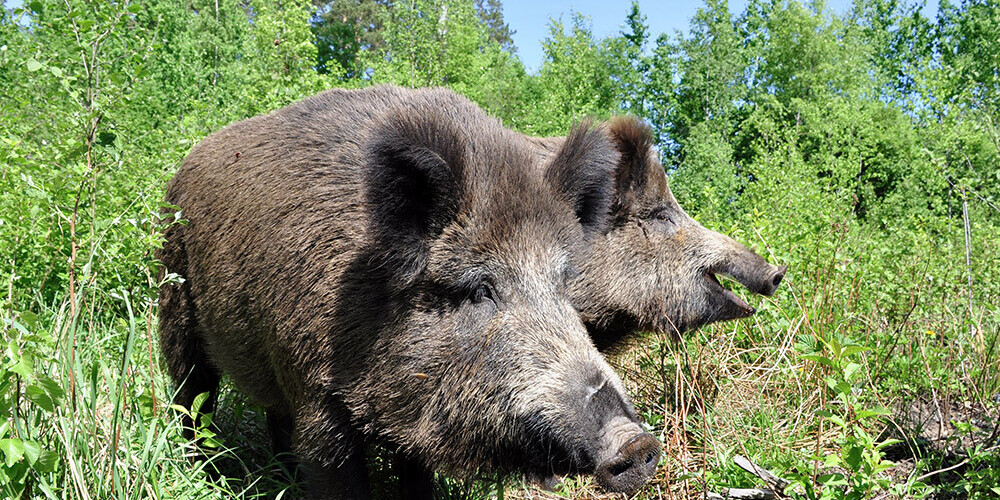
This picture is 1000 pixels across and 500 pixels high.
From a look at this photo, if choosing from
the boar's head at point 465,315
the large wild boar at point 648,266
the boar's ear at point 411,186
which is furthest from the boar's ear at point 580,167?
the large wild boar at point 648,266

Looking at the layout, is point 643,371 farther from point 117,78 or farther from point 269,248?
point 117,78

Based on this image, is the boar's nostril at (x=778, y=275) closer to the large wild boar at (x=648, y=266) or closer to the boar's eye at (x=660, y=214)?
the large wild boar at (x=648, y=266)

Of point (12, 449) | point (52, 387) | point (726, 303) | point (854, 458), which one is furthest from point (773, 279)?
point (12, 449)

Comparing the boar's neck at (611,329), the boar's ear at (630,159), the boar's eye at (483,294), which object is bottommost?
the boar's neck at (611,329)

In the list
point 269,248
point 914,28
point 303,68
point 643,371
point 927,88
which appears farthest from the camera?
point 914,28

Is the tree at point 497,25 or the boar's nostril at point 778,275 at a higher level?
the tree at point 497,25

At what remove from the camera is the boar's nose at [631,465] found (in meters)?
2.55

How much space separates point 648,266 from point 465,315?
98.3 inches

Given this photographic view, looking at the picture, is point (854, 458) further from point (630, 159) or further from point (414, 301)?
point (630, 159)

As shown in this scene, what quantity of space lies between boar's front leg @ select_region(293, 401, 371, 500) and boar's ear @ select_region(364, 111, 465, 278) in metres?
0.74

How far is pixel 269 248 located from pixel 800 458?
3.03 m

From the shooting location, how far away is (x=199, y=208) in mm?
3979

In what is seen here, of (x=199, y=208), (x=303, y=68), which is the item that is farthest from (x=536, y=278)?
(x=303, y=68)

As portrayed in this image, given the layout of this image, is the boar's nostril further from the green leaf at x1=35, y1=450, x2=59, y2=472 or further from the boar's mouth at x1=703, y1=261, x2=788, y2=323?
the green leaf at x1=35, y1=450, x2=59, y2=472
